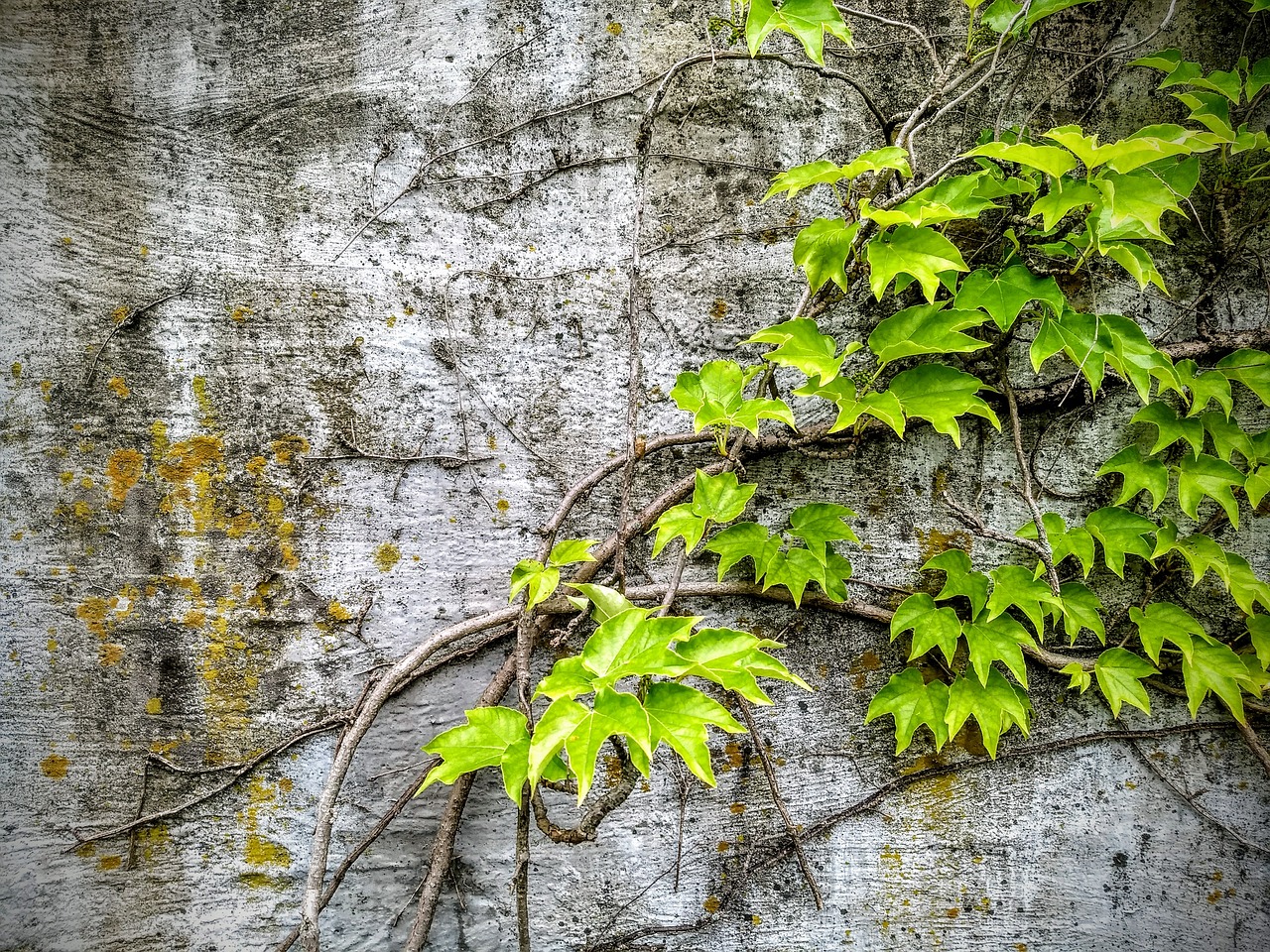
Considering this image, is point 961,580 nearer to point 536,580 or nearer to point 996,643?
point 996,643

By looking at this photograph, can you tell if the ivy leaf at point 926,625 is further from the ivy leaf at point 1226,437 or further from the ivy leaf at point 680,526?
the ivy leaf at point 1226,437

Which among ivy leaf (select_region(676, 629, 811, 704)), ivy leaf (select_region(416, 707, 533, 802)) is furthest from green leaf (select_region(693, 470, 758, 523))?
ivy leaf (select_region(416, 707, 533, 802))

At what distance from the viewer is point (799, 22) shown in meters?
1.33

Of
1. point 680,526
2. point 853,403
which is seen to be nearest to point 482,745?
point 680,526

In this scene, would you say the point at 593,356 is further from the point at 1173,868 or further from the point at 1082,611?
the point at 1173,868

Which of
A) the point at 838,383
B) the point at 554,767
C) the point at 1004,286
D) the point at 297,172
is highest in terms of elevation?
the point at 297,172

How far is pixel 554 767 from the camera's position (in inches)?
49.6

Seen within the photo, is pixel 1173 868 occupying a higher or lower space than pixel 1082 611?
lower

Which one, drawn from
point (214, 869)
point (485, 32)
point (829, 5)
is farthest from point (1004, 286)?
point (214, 869)

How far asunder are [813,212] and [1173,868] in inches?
78.4

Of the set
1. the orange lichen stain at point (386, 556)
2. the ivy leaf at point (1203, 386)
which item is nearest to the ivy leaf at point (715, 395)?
the orange lichen stain at point (386, 556)

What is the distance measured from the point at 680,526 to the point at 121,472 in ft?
4.48

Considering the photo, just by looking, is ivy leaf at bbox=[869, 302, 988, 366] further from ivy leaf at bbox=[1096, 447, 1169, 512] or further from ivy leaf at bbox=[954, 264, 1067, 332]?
ivy leaf at bbox=[1096, 447, 1169, 512]

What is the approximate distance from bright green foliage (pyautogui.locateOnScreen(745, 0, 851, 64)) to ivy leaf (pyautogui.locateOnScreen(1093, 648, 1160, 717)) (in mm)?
1555
